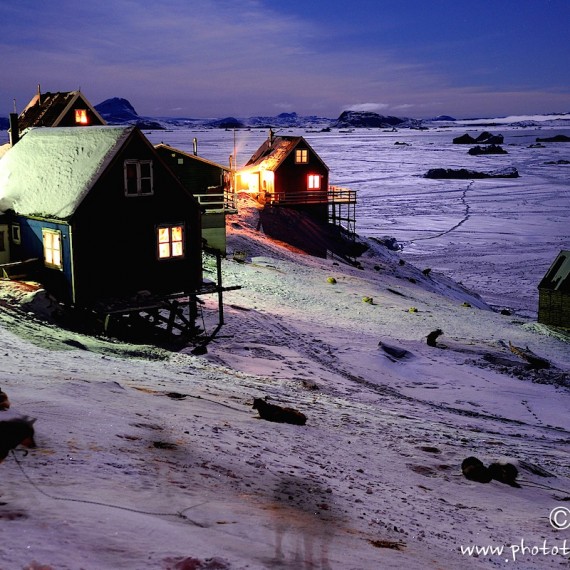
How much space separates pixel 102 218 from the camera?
913 inches

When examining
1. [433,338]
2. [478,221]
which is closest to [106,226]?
[433,338]

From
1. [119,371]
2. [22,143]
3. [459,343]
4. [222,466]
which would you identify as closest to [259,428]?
[222,466]

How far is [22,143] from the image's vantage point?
90.1 ft

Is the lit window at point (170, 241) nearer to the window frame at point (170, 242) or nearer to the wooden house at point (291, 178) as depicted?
the window frame at point (170, 242)

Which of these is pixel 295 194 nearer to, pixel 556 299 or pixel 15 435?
pixel 556 299

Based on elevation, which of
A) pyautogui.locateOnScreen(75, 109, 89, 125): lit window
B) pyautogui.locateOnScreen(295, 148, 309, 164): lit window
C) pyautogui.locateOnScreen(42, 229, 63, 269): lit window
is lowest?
pyautogui.locateOnScreen(42, 229, 63, 269): lit window

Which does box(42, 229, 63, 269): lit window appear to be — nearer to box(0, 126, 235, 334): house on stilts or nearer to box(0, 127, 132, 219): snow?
box(0, 126, 235, 334): house on stilts

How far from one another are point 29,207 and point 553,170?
368ft

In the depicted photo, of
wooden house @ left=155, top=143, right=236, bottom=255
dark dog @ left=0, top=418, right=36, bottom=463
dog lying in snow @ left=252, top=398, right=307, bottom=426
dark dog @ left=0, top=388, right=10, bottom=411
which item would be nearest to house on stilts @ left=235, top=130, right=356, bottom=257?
wooden house @ left=155, top=143, right=236, bottom=255

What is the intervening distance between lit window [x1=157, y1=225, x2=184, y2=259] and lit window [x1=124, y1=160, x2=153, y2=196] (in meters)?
1.59

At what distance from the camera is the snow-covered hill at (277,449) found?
8133mm

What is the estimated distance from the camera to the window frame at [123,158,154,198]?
2369 centimetres

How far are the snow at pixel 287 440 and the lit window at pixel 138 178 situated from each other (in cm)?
499

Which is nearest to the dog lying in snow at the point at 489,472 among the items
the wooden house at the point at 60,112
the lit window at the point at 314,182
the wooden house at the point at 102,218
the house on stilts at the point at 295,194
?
the wooden house at the point at 102,218
